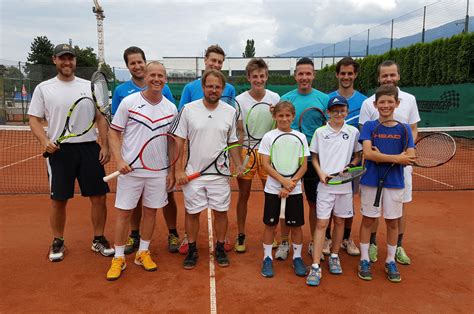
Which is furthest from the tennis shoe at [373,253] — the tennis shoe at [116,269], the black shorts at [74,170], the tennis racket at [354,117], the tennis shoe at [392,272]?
the black shorts at [74,170]

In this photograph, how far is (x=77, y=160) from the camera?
3576 mm

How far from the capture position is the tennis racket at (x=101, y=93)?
11.2ft

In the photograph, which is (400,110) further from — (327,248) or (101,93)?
(101,93)

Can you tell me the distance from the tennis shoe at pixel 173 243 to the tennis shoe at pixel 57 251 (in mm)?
1075

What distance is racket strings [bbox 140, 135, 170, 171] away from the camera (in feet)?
10.7

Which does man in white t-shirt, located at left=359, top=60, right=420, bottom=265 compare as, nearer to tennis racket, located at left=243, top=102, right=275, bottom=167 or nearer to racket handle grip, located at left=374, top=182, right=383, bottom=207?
racket handle grip, located at left=374, top=182, right=383, bottom=207

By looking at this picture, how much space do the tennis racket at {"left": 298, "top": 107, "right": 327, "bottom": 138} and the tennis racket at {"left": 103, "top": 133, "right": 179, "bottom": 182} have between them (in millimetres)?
1269

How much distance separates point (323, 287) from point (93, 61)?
38.4 m

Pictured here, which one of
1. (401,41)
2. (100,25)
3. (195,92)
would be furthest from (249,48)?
(195,92)

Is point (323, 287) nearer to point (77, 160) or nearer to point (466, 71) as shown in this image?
point (77, 160)

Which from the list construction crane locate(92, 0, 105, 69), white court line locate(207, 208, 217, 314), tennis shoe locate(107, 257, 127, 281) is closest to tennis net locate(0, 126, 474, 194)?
white court line locate(207, 208, 217, 314)

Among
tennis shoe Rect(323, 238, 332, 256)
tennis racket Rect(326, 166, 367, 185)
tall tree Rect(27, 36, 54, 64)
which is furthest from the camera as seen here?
tall tree Rect(27, 36, 54, 64)

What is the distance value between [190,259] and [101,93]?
6.22ft

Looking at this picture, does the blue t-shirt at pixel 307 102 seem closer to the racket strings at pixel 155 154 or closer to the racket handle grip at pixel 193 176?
the racket handle grip at pixel 193 176
